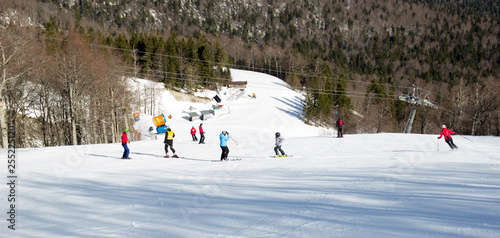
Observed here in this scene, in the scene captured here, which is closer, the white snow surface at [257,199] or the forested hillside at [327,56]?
the white snow surface at [257,199]

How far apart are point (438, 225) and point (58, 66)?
98.6 feet

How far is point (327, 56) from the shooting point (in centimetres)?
15675

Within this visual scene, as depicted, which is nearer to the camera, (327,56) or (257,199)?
(257,199)

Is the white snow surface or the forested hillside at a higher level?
the forested hillside

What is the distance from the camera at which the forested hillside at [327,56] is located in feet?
164

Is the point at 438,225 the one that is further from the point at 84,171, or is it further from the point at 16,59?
the point at 16,59

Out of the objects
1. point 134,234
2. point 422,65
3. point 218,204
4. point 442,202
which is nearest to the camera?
point 134,234

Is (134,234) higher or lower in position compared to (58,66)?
lower

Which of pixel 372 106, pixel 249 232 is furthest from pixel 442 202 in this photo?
pixel 372 106

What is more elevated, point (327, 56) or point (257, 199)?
A: point (327, 56)

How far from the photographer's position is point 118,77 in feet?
101

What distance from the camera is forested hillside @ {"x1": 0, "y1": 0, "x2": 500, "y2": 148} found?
4994cm

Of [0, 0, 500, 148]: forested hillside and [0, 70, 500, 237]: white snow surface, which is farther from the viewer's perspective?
[0, 0, 500, 148]: forested hillside

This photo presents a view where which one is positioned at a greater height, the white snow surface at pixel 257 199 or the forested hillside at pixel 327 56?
the forested hillside at pixel 327 56
